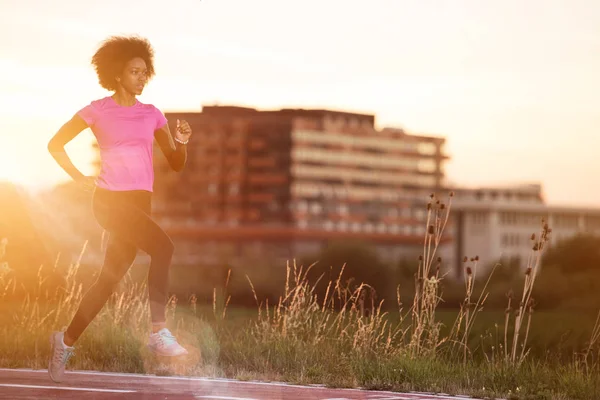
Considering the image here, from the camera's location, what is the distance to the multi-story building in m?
174

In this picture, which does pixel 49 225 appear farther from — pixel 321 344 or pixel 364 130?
pixel 364 130

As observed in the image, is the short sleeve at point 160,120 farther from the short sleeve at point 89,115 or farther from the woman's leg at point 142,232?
the woman's leg at point 142,232

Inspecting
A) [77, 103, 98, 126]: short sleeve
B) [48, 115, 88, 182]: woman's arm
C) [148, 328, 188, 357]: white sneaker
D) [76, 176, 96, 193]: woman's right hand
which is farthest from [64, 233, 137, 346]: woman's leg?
[77, 103, 98, 126]: short sleeve

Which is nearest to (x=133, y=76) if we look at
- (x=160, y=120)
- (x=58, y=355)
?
(x=160, y=120)

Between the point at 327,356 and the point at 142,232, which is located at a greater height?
the point at 142,232

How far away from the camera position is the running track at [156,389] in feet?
27.4

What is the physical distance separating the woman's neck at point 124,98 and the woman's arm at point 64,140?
0.30 meters

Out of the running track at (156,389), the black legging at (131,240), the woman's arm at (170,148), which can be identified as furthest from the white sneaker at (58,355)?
the woman's arm at (170,148)

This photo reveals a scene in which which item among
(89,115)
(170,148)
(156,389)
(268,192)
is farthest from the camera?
(268,192)

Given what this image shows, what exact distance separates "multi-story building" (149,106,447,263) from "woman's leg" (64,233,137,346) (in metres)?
162

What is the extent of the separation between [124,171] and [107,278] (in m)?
0.82

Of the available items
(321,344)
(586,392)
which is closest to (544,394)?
(586,392)

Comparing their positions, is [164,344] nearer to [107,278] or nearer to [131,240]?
[107,278]

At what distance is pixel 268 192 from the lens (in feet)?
579
